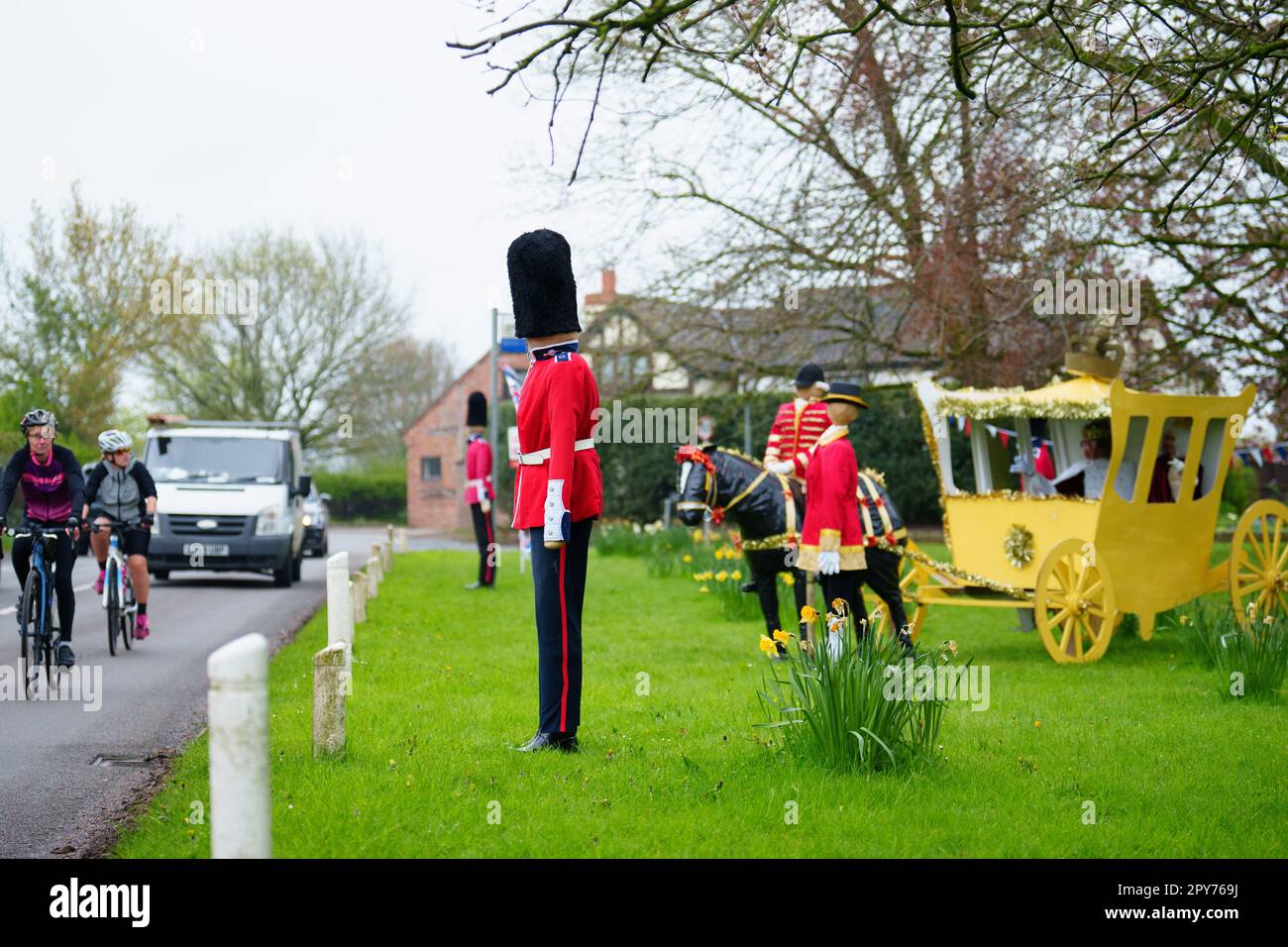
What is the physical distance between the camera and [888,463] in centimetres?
3422

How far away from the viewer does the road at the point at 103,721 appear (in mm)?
6230

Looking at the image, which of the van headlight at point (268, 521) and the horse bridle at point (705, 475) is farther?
the van headlight at point (268, 521)

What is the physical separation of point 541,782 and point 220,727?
301 centimetres

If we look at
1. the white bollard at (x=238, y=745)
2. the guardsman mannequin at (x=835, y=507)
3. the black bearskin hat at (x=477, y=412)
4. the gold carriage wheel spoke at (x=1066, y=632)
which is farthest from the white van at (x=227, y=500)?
the white bollard at (x=238, y=745)

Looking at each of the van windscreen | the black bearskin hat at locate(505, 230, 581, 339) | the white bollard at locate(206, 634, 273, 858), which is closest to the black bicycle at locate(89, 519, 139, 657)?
the black bearskin hat at locate(505, 230, 581, 339)

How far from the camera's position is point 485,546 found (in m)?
18.8

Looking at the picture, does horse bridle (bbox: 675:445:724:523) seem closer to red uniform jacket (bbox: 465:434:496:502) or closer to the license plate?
red uniform jacket (bbox: 465:434:496:502)

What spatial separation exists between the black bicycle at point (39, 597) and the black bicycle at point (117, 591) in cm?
112

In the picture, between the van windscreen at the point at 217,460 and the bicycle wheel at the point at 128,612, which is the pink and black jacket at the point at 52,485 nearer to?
the bicycle wheel at the point at 128,612

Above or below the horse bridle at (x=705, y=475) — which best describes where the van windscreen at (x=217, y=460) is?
above

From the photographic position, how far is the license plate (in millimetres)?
19594

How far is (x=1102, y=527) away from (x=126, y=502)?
834 centimetres

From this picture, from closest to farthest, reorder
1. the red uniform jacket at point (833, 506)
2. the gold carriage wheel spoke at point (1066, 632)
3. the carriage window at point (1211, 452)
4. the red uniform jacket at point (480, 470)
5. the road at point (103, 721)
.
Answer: the road at point (103, 721) < the red uniform jacket at point (833, 506) < the gold carriage wheel spoke at point (1066, 632) < the carriage window at point (1211, 452) < the red uniform jacket at point (480, 470)

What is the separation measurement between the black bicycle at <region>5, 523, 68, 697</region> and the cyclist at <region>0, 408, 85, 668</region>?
0.14ft
